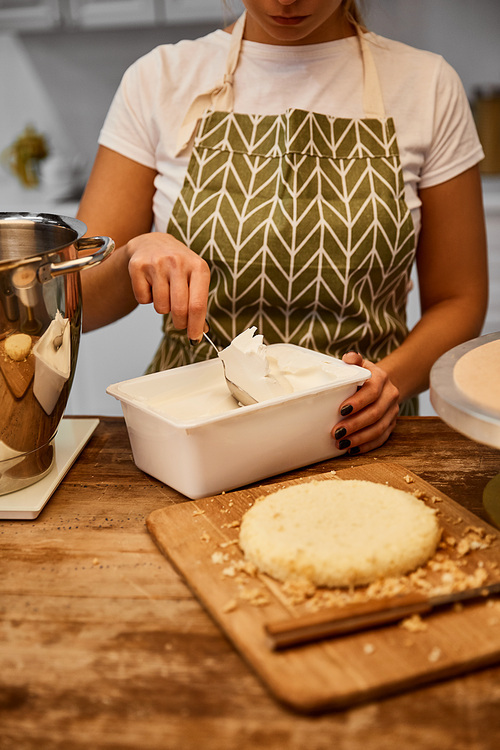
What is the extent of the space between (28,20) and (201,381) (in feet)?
7.39

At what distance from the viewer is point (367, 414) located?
0.89 m

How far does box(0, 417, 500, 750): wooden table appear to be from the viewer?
0.48 meters

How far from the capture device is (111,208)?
125 centimetres

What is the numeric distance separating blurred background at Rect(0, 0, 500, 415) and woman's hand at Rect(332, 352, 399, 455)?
1455 millimetres

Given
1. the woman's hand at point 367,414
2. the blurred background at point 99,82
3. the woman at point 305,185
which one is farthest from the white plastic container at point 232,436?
the blurred background at point 99,82

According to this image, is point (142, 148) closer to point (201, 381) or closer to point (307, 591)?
point (201, 381)

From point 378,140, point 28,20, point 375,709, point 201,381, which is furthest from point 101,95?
point 375,709

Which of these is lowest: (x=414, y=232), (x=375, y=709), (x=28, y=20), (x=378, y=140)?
(x=375, y=709)

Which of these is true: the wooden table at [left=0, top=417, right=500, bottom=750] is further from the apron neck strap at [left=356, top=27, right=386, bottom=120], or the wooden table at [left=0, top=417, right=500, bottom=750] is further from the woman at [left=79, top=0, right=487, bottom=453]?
the apron neck strap at [left=356, top=27, right=386, bottom=120]

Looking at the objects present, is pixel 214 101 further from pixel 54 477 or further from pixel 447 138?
pixel 54 477

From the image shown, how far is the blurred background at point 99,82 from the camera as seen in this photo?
7.93 feet

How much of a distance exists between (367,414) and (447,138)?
597 millimetres

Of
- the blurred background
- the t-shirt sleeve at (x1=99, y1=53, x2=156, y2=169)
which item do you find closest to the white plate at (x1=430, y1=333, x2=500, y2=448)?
the t-shirt sleeve at (x1=99, y1=53, x2=156, y2=169)

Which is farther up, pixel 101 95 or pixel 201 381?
pixel 101 95
